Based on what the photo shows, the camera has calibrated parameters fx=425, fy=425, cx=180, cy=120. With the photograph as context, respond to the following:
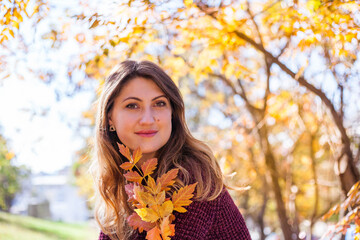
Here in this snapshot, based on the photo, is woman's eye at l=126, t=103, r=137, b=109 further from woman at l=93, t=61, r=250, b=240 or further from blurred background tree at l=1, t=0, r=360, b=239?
blurred background tree at l=1, t=0, r=360, b=239

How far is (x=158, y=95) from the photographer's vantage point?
215 centimetres

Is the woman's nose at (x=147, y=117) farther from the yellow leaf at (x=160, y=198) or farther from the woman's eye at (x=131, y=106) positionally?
the yellow leaf at (x=160, y=198)

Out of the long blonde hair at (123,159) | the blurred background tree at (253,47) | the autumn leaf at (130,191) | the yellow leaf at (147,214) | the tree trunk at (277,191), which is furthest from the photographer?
the tree trunk at (277,191)

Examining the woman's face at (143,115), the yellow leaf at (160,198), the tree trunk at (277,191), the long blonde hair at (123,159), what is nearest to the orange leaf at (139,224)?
the yellow leaf at (160,198)

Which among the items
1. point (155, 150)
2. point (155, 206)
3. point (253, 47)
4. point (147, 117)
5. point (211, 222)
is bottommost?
point (211, 222)

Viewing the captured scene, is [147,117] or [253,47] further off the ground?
[253,47]

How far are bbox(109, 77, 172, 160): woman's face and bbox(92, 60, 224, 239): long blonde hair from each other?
0.04 metres

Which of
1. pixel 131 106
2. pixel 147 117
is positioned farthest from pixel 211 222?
pixel 131 106

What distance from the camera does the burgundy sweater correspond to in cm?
182

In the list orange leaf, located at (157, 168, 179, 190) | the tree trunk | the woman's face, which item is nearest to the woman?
the woman's face

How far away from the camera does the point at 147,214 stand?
4.94 feet

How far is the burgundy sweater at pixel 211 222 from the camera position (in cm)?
182

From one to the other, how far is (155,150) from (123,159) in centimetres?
35

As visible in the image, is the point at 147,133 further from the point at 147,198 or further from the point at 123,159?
the point at 147,198
